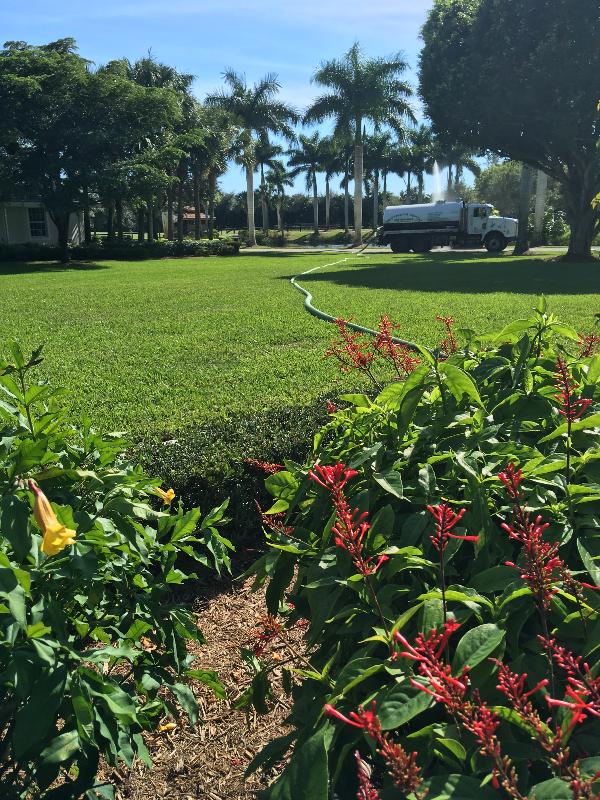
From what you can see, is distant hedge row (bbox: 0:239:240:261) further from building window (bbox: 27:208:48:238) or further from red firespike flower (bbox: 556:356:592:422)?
red firespike flower (bbox: 556:356:592:422)

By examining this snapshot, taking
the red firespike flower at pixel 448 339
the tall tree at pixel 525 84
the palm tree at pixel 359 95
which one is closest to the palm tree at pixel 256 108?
the palm tree at pixel 359 95

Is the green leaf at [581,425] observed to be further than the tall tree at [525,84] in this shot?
No

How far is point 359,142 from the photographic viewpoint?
41844mm

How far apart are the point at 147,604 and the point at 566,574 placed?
3.68 ft

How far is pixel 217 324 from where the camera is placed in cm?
1010

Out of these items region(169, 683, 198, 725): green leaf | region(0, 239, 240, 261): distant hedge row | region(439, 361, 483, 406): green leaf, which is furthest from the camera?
region(0, 239, 240, 261): distant hedge row

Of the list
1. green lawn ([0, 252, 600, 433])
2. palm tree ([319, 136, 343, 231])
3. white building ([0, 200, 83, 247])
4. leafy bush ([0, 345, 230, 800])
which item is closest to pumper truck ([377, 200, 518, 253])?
green lawn ([0, 252, 600, 433])

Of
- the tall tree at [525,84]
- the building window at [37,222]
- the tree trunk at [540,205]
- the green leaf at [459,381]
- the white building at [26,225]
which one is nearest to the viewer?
the green leaf at [459,381]

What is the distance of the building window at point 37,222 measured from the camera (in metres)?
38.4

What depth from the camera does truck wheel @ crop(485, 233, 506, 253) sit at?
3734 centimetres

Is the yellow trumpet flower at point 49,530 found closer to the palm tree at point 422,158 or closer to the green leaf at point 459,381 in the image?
the green leaf at point 459,381

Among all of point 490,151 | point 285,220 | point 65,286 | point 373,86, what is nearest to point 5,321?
point 65,286

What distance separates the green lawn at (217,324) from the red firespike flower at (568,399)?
3279 mm

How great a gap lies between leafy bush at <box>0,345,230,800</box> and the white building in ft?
127
